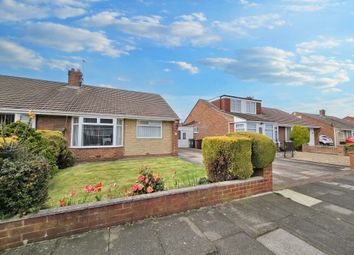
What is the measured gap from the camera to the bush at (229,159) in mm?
4418

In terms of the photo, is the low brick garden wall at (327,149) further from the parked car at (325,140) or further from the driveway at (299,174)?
the parked car at (325,140)

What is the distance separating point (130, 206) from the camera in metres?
3.12

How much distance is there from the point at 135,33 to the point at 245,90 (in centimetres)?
2089

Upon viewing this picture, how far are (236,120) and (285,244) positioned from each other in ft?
54.7

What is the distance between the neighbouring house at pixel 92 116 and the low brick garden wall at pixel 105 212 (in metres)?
8.95

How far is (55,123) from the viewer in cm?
1040

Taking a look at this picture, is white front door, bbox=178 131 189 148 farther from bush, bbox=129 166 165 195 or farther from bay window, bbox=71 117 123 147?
bush, bbox=129 166 165 195

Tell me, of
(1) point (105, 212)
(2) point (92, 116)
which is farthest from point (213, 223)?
(2) point (92, 116)

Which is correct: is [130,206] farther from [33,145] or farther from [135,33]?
[135,33]

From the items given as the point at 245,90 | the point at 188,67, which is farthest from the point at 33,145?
the point at 245,90

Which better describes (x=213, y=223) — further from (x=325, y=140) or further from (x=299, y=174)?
(x=325, y=140)

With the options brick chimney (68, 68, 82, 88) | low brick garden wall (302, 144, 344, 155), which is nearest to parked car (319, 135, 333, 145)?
low brick garden wall (302, 144, 344, 155)

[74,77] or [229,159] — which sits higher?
[74,77]

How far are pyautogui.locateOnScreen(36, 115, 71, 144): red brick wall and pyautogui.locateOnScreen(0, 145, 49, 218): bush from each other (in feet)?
28.5
